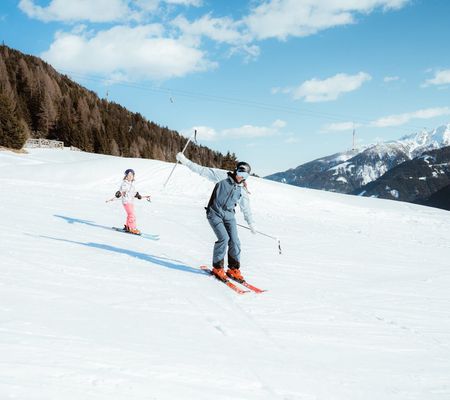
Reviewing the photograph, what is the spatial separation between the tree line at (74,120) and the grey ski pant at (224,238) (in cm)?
5127

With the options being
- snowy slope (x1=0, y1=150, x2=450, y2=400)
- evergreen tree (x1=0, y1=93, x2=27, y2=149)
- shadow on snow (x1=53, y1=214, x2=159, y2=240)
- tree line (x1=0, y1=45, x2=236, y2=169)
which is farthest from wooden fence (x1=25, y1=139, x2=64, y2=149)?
snowy slope (x1=0, y1=150, x2=450, y2=400)

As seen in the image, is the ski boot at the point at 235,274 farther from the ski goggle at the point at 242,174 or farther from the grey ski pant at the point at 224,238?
the ski goggle at the point at 242,174

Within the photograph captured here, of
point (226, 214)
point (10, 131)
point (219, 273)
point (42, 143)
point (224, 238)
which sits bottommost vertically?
point (219, 273)

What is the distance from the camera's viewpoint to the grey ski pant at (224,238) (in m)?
7.45

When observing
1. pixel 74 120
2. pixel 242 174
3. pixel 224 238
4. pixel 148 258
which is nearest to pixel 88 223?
pixel 148 258

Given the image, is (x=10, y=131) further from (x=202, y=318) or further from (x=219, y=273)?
(x=202, y=318)

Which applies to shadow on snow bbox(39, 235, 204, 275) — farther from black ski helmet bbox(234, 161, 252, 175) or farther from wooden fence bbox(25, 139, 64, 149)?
wooden fence bbox(25, 139, 64, 149)

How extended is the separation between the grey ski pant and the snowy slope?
52 centimetres

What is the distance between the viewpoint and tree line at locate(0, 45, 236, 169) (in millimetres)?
79538

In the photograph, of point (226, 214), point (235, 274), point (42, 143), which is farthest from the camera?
point (42, 143)

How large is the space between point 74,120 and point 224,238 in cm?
8711

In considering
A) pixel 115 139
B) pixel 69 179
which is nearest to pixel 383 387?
pixel 69 179

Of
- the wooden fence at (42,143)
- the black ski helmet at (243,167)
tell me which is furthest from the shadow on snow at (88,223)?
the wooden fence at (42,143)

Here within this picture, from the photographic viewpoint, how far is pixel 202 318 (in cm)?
528
